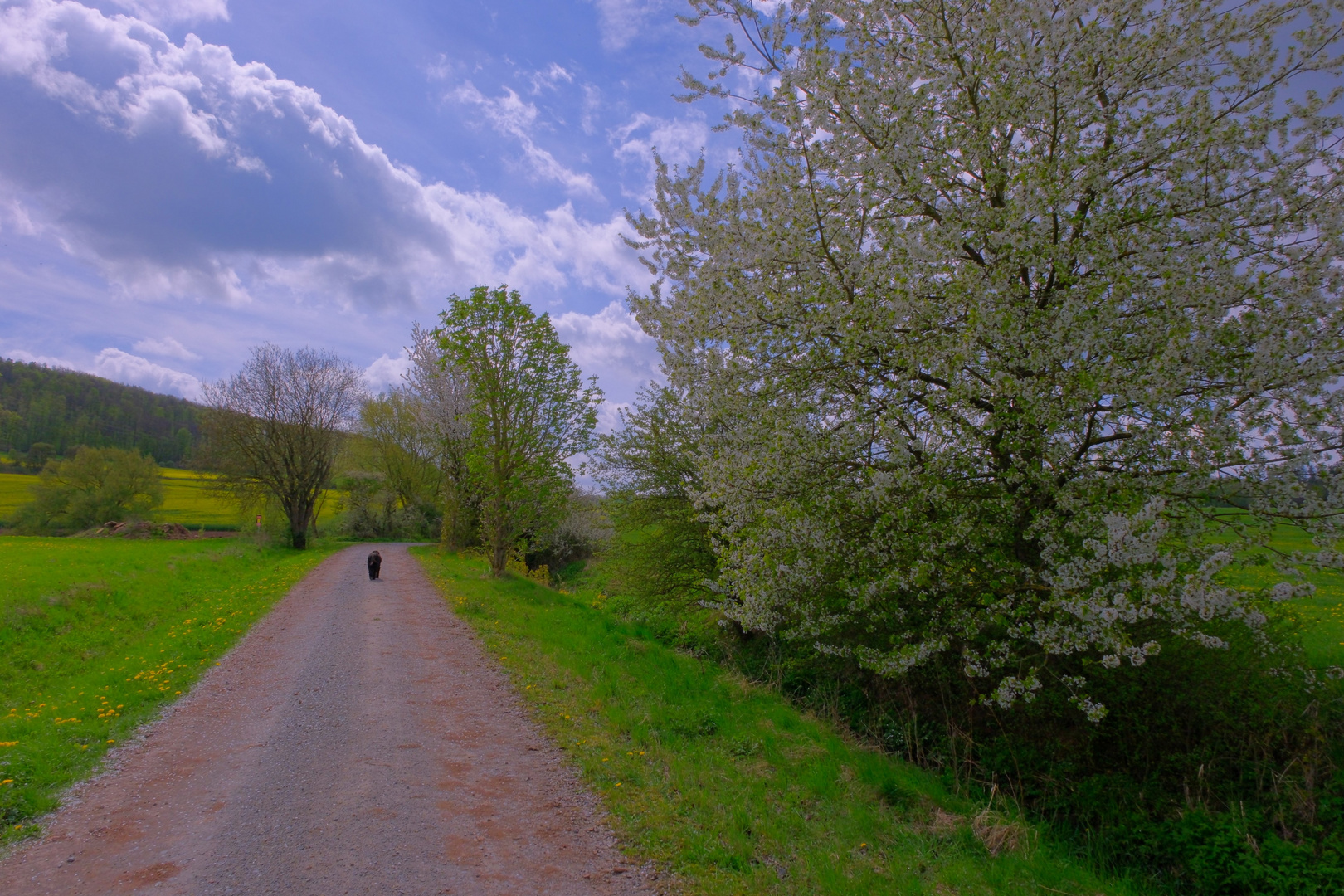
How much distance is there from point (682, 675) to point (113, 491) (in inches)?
1695

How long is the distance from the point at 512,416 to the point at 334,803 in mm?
15458

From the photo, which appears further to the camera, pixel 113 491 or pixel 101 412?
pixel 101 412

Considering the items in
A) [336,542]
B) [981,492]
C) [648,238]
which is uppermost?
[648,238]

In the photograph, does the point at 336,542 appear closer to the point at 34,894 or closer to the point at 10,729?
the point at 10,729

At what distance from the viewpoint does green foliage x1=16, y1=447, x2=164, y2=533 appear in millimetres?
36188

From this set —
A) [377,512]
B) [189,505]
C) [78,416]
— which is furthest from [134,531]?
[78,416]

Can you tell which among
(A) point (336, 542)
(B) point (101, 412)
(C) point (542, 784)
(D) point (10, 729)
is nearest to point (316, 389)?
(A) point (336, 542)

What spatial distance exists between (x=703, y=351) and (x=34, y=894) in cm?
713

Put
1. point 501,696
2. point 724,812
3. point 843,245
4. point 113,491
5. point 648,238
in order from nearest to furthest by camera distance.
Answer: point 724,812, point 843,245, point 501,696, point 648,238, point 113,491

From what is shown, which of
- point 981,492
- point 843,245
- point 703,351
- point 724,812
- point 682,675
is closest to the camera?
point 724,812

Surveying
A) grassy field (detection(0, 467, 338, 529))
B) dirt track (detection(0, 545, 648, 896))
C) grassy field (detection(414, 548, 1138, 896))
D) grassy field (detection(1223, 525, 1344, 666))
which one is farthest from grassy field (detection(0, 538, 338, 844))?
grassy field (detection(0, 467, 338, 529))

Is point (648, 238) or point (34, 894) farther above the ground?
point (648, 238)

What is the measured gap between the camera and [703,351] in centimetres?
773

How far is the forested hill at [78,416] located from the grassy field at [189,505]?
4.50 meters
